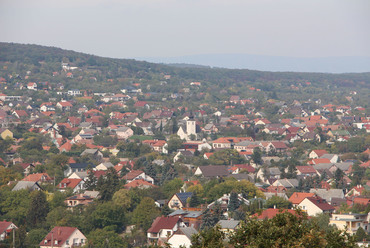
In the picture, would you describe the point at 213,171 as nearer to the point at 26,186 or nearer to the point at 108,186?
the point at 108,186

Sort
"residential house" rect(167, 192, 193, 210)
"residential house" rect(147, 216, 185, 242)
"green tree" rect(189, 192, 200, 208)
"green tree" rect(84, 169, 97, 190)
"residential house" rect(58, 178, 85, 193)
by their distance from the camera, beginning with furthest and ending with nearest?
"residential house" rect(58, 178, 85, 193) < "green tree" rect(84, 169, 97, 190) < "residential house" rect(167, 192, 193, 210) < "green tree" rect(189, 192, 200, 208) < "residential house" rect(147, 216, 185, 242)

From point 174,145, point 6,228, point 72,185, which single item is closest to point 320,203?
point 72,185

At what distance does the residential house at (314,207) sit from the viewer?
33.3m

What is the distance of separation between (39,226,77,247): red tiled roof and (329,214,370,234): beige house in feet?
34.1

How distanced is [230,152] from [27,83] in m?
51.4

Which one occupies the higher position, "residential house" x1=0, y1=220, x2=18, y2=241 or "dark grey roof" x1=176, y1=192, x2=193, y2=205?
"dark grey roof" x1=176, y1=192, x2=193, y2=205

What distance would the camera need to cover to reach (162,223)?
3083 cm

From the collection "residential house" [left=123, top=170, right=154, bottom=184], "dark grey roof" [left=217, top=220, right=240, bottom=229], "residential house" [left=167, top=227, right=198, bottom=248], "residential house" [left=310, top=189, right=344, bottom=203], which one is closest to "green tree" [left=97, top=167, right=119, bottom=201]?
"residential house" [left=123, top=170, right=154, bottom=184]

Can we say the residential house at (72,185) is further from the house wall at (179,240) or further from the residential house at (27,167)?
the house wall at (179,240)

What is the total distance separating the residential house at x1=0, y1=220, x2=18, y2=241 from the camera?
3023cm

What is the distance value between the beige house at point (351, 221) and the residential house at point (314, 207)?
2580 mm

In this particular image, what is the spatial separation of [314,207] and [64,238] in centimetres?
1130

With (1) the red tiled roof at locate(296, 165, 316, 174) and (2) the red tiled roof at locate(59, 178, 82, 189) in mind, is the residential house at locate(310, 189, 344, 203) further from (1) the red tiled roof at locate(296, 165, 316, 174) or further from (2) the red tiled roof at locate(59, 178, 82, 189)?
(2) the red tiled roof at locate(59, 178, 82, 189)

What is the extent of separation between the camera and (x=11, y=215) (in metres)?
33.5
